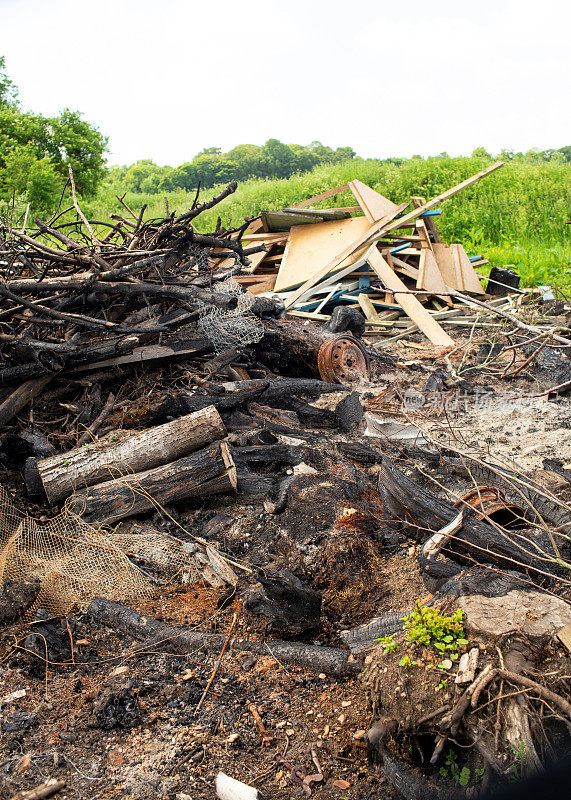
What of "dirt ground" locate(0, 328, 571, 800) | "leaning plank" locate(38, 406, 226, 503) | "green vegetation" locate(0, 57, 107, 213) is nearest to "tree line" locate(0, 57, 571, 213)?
"green vegetation" locate(0, 57, 107, 213)

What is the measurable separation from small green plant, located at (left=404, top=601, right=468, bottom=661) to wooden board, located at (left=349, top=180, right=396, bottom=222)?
31.3 ft

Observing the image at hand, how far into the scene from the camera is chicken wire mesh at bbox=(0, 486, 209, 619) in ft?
11.1

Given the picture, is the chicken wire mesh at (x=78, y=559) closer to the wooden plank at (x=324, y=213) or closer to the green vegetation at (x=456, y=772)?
the green vegetation at (x=456, y=772)

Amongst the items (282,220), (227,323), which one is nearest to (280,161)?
(282,220)

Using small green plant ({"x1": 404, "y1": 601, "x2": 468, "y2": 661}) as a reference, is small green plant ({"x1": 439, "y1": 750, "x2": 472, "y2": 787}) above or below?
below

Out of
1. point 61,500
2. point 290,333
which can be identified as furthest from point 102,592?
point 290,333

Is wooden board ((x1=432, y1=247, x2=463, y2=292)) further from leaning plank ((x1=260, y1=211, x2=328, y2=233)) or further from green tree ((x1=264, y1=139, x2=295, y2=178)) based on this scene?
green tree ((x1=264, y1=139, x2=295, y2=178))

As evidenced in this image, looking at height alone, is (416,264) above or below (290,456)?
above

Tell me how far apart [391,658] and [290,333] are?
17.0 ft

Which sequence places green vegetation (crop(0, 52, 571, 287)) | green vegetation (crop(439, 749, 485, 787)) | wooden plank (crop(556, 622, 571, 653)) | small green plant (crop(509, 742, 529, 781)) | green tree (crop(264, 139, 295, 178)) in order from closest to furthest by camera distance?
small green plant (crop(509, 742, 529, 781))
green vegetation (crop(439, 749, 485, 787))
wooden plank (crop(556, 622, 571, 653))
green vegetation (crop(0, 52, 571, 287))
green tree (crop(264, 139, 295, 178))

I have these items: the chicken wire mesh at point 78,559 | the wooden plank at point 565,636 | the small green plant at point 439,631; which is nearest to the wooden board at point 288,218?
the chicken wire mesh at point 78,559

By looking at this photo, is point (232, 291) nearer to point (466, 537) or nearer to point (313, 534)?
point (313, 534)

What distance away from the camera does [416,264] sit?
10906 mm

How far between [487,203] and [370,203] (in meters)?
4.89
